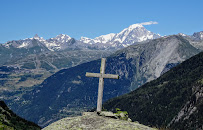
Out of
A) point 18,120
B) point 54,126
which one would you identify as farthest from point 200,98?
point 54,126

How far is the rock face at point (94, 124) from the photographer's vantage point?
20.4 metres

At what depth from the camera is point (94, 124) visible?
68.3 ft

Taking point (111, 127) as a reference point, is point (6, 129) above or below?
below

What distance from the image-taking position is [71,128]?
20625 mm

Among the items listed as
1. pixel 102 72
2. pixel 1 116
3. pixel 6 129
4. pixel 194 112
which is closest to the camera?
pixel 102 72

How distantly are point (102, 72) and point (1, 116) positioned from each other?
15.7 m

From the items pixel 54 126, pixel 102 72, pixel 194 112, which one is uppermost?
pixel 102 72

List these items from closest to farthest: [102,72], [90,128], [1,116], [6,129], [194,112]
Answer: [90,128]
[102,72]
[6,129]
[1,116]
[194,112]

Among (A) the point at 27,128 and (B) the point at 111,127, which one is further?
(A) the point at 27,128

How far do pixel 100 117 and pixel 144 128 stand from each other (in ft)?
12.3

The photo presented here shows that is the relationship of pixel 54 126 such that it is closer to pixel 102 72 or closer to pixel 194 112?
pixel 102 72

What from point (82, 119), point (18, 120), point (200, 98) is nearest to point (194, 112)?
point (200, 98)

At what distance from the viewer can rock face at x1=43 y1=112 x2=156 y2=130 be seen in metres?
20.4

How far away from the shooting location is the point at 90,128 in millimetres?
20234
